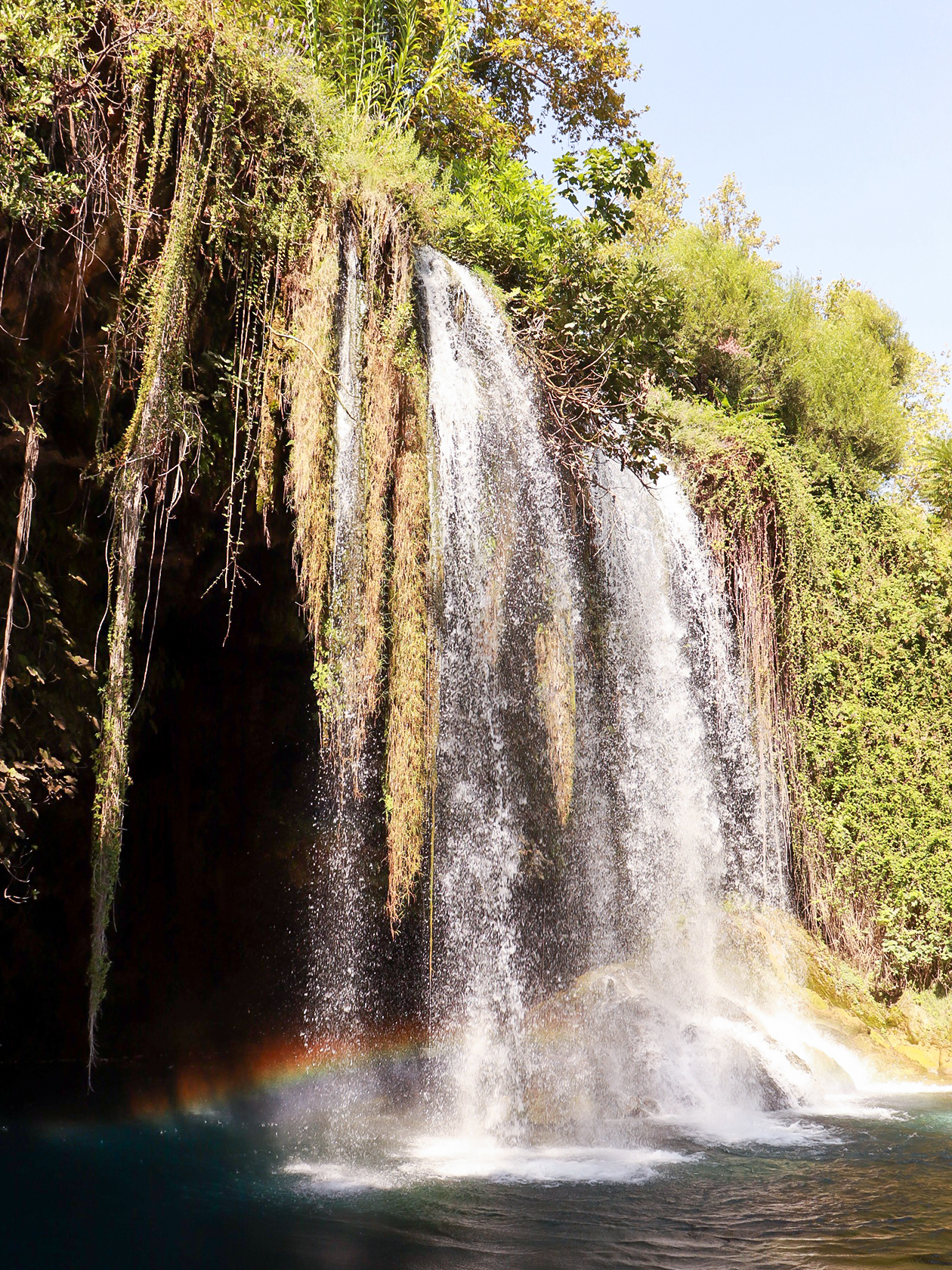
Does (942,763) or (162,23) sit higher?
(162,23)

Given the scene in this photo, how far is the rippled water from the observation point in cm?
A: 415

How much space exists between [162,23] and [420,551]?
11.9ft

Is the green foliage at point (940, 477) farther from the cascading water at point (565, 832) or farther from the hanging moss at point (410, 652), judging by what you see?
the hanging moss at point (410, 652)

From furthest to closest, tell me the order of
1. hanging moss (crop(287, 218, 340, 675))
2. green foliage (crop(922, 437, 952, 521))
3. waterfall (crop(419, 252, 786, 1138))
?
green foliage (crop(922, 437, 952, 521)) < waterfall (crop(419, 252, 786, 1138)) < hanging moss (crop(287, 218, 340, 675))

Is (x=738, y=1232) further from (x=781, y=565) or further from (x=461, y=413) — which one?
(x=781, y=565)

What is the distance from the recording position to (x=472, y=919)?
7.26m

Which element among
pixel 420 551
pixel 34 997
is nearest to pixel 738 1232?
pixel 420 551

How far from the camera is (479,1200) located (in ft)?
16.0

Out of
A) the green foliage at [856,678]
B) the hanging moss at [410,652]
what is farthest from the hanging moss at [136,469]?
the green foliage at [856,678]

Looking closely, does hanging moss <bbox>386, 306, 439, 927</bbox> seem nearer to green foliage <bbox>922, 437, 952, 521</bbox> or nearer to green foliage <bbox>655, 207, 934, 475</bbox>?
green foliage <bbox>655, 207, 934, 475</bbox>

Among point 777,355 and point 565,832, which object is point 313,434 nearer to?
point 565,832

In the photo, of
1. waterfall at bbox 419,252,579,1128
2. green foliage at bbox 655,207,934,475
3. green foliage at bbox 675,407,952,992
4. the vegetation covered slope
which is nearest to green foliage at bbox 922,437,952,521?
green foliage at bbox 655,207,934,475

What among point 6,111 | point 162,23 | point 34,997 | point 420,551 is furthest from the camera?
point 34,997

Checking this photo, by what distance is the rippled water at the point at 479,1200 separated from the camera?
13.6 feet
